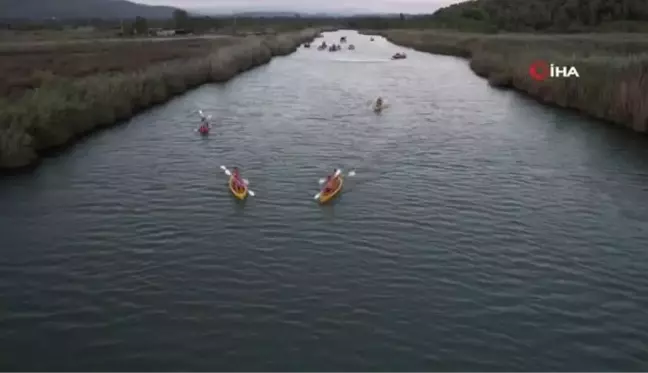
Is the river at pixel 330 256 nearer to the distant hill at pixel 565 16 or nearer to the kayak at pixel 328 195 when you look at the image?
the kayak at pixel 328 195

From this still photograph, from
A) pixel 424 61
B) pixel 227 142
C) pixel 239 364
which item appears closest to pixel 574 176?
pixel 227 142

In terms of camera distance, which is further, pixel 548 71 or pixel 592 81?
pixel 548 71

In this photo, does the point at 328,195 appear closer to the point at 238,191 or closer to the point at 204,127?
the point at 238,191

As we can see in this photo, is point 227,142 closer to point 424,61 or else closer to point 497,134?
point 497,134

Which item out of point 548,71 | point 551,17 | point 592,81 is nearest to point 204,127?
point 592,81

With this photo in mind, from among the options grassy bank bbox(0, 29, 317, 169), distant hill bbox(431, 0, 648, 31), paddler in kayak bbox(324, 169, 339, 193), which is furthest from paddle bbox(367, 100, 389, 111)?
distant hill bbox(431, 0, 648, 31)

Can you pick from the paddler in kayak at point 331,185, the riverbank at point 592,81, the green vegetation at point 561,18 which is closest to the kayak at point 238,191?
the paddler in kayak at point 331,185

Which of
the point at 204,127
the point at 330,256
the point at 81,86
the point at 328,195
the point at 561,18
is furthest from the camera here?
the point at 561,18

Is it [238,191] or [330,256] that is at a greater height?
[238,191]
